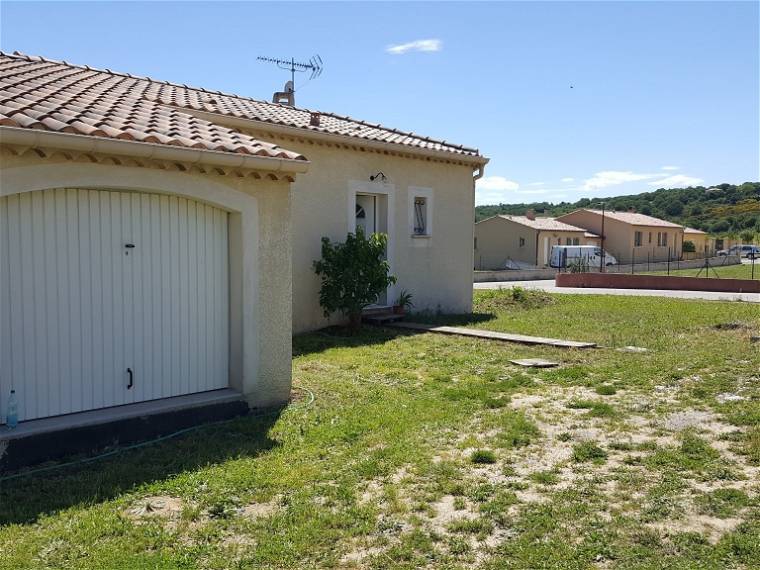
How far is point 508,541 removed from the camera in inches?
146

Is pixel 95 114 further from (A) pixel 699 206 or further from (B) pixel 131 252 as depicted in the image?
(A) pixel 699 206

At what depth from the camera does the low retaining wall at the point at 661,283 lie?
76.6ft

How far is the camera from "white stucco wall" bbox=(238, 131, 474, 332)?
11558 mm

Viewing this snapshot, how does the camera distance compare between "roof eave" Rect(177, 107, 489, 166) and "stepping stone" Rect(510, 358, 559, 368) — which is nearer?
"stepping stone" Rect(510, 358, 559, 368)

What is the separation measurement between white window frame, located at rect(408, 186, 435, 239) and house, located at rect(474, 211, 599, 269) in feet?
111

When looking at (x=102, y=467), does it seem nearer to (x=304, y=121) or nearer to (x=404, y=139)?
(x=304, y=121)

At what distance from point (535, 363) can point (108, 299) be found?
5469mm

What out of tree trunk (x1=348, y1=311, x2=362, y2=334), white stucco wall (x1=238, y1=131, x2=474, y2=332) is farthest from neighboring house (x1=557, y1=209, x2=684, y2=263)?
tree trunk (x1=348, y1=311, x2=362, y2=334)

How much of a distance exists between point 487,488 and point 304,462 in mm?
1429

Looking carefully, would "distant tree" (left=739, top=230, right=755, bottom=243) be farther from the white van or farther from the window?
the window

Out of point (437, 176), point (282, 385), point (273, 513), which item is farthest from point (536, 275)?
point (273, 513)

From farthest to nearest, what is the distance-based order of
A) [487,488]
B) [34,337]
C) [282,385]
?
[282,385] → [34,337] → [487,488]

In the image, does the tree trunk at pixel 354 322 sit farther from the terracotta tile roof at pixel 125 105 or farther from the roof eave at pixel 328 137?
the terracotta tile roof at pixel 125 105

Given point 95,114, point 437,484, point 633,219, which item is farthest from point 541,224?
point 437,484
